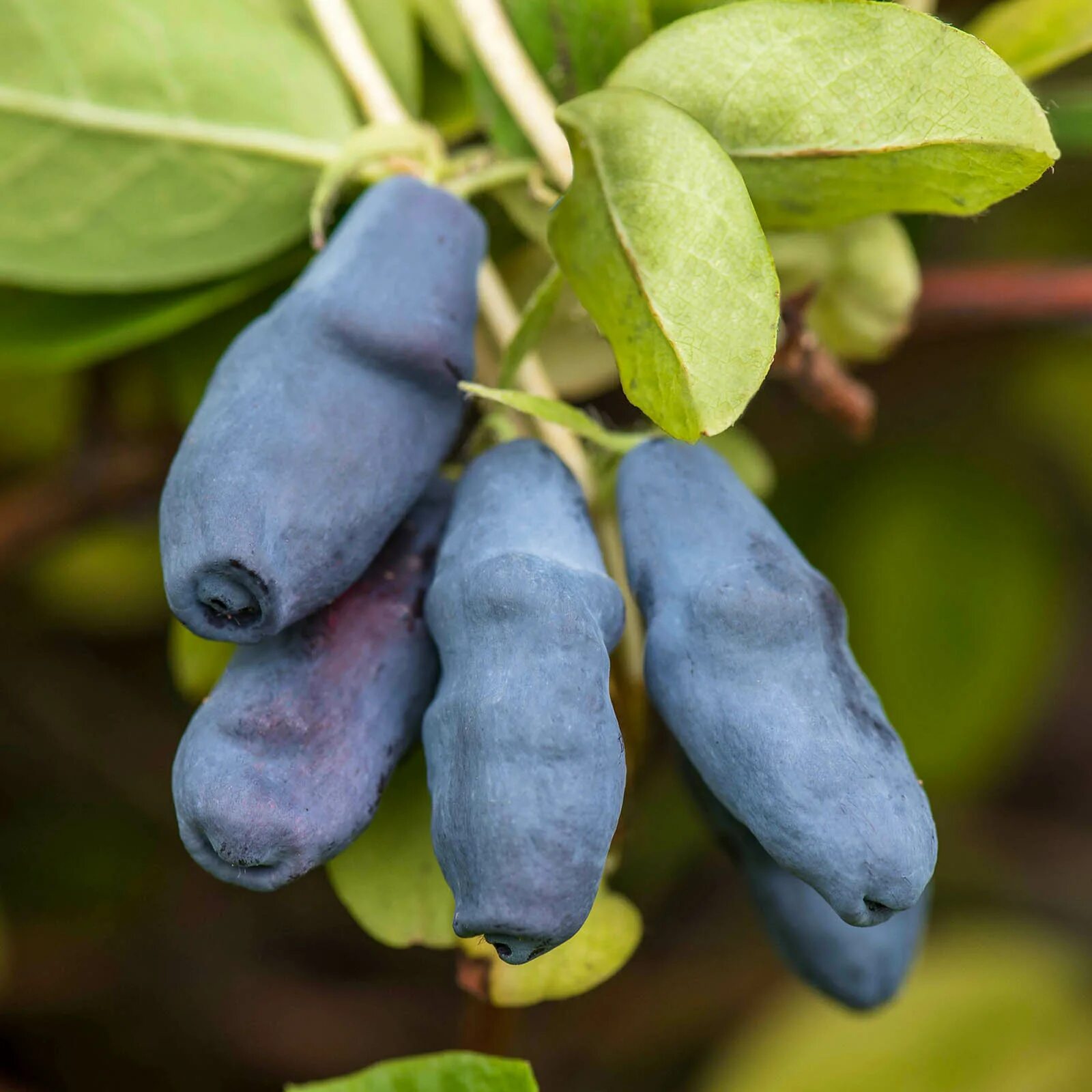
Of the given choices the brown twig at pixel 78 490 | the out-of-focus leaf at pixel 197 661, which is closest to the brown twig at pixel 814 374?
the out-of-focus leaf at pixel 197 661

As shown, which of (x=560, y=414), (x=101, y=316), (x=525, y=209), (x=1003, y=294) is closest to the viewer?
(x=560, y=414)

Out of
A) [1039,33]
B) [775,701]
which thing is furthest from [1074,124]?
[775,701]

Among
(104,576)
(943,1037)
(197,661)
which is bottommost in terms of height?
(943,1037)

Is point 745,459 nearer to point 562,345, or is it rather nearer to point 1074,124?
point 562,345

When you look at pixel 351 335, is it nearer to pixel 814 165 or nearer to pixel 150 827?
pixel 814 165

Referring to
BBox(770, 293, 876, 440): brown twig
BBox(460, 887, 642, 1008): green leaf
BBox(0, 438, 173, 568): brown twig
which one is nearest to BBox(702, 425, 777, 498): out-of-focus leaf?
BBox(770, 293, 876, 440): brown twig

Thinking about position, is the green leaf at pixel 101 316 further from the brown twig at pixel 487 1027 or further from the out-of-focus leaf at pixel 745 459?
the brown twig at pixel 487 1027

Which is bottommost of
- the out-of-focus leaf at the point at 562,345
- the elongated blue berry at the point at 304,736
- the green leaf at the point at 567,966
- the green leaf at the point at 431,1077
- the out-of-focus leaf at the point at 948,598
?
the out-of-focus leaf at the point at 948,598
